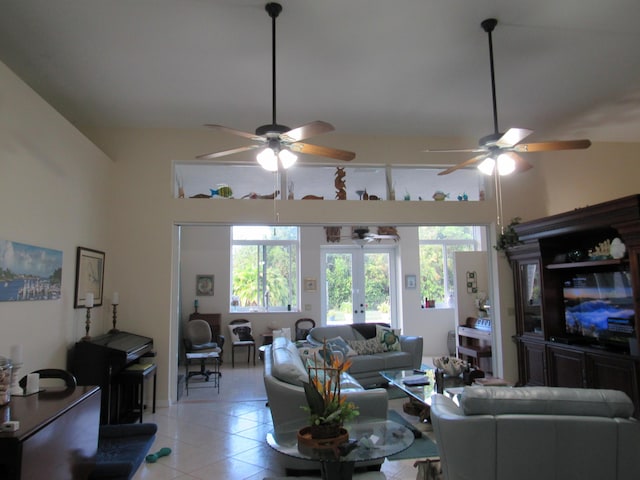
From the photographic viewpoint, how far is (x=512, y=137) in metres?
3.18

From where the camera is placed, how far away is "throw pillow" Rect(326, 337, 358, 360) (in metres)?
5.97

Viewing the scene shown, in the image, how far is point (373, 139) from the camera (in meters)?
5.70

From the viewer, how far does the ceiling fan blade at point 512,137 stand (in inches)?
119

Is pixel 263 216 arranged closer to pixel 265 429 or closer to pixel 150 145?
pixel 150 145

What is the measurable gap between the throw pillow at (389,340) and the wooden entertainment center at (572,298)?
1.69m

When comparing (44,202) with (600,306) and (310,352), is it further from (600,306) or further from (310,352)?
(600,306)

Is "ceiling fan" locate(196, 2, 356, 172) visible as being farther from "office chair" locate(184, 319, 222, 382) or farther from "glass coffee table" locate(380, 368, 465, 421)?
"office chair" locate(184, 319, 222, 382)

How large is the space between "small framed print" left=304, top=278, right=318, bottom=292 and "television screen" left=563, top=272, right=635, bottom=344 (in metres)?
4.70

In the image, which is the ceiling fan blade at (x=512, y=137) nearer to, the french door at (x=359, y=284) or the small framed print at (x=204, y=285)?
the french door at (x=359, y=284)

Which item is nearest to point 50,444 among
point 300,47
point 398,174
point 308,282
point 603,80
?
point 300,47

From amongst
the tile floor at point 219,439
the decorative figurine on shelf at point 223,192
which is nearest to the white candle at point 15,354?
the tile floor at point 219,439

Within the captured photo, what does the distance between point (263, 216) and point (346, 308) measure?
14.0ft

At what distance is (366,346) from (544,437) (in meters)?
4.18

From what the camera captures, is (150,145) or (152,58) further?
(150,145)
